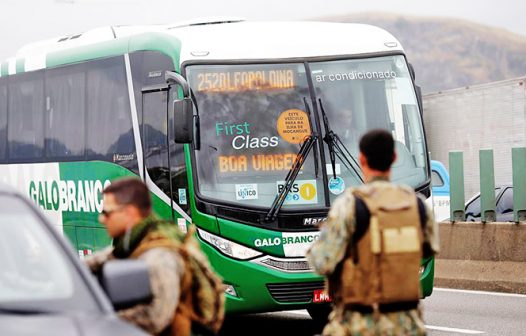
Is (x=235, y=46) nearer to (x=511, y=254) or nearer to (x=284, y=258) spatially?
(x=284, y=258)

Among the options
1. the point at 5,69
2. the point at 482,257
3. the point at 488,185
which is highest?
the point at 5,69

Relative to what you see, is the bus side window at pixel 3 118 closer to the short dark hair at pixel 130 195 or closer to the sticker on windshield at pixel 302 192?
the sticker on windshield at pixel 302 192

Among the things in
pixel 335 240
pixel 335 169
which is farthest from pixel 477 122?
pixel 335 240

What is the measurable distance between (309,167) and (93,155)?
10.3ft

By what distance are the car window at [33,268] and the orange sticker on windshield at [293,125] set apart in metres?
8.71

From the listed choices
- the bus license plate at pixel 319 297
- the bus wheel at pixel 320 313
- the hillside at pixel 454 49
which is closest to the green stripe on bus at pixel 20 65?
the bus wheel at pixel 320 313

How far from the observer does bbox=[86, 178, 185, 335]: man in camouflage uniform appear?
6375 mm

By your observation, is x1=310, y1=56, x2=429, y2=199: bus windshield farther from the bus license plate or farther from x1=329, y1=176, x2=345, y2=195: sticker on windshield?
the bus license plate

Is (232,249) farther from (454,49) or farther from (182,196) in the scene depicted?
(454,49)

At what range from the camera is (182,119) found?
564 inches

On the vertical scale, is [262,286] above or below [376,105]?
below

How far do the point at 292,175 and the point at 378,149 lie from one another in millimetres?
7553

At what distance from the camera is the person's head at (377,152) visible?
7023 mm

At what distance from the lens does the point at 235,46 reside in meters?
15.2
